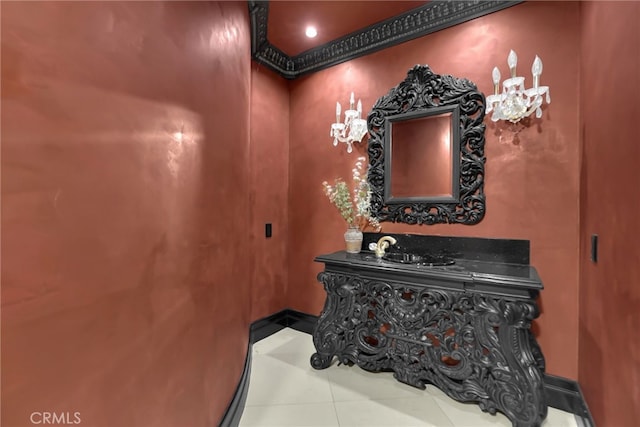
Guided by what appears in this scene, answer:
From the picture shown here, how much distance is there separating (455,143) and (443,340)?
1312 millimetres

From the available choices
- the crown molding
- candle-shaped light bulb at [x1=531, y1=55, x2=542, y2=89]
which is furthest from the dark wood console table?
the crown molding

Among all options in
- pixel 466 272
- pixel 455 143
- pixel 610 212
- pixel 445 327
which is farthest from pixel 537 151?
pixel 445 327

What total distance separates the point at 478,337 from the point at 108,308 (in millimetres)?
1708

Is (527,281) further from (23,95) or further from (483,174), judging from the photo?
(23,95)

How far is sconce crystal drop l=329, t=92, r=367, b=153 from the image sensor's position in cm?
232

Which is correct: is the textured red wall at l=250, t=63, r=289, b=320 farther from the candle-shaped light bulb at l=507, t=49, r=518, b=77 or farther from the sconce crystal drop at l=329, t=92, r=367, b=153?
the candle-shaped light bulb at l=507, t=49, r=518, b=77

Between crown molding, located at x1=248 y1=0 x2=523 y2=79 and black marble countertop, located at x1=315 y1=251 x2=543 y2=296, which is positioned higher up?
crown molding, located at x1=248 y1=0 x2=523 y2=79

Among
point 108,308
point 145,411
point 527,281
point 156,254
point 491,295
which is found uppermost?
point 156,254

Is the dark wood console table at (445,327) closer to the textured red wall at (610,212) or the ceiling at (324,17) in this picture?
the textured red wall at (610,212)

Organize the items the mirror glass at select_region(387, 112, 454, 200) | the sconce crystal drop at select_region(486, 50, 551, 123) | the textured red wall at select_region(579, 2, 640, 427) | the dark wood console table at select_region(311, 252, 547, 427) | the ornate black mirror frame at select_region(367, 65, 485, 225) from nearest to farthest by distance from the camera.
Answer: the textured red wall at select_region(579, 2, 640, 427)
the dark wood console table at select_region(311, 252, 547, 427)
the sconce crystal drop at select_region(486, 50, 551, 123)
the ornate black mirror frame at select_region(367, 65, 485, 225)
the mirror glass at select_region(387, 112, 454, 200)

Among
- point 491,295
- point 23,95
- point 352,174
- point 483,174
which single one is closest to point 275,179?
point 352,174

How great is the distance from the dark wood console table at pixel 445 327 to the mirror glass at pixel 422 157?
59cm

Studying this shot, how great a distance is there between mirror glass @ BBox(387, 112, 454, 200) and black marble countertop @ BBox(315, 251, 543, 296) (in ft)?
1.81

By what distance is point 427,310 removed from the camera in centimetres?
167
